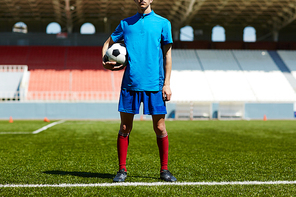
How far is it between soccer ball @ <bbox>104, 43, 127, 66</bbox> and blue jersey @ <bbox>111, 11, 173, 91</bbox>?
2.1 inches

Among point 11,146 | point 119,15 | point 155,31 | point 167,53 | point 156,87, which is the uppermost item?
point 119,15

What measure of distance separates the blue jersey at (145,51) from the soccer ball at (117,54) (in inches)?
2.1

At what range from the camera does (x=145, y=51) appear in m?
3.31

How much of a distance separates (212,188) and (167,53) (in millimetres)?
1392

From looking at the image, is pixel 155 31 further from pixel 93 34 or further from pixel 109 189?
pixel 93 34

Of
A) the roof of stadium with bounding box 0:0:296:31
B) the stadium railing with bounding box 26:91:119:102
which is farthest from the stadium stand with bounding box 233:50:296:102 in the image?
the stadium railing with bounding box 26:91:119:102

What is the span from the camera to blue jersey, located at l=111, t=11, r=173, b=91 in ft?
10.8

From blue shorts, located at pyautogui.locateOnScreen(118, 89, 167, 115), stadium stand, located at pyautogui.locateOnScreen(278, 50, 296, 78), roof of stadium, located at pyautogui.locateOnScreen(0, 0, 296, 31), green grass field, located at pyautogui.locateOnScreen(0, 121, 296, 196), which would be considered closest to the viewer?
green grass field, located at pyautogui.locateOnScreen(0, 121, 296, 196)

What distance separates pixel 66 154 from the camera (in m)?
5.23

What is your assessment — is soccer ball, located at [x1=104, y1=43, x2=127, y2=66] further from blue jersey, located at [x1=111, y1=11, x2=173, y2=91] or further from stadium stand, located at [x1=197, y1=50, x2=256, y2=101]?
stadium stand, located at [x1=197, y1=50, x2=256, y2=101]

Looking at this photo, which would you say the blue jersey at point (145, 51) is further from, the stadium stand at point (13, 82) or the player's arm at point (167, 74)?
the stadium stand at point (13, 82)

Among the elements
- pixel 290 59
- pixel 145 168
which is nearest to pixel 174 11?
pixel 290 59

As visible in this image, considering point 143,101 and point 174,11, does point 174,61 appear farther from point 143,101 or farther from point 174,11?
point 143,101

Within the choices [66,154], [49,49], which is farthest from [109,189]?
[49,49]
